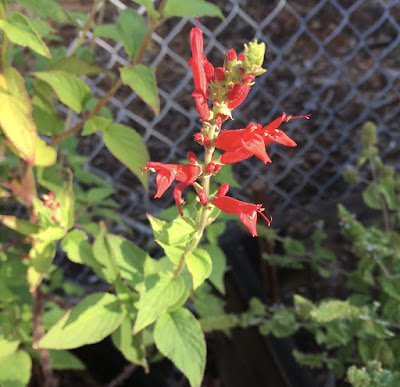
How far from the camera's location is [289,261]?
3.89 ft

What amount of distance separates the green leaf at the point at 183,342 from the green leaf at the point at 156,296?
8 centimetres

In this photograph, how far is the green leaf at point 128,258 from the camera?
0.73 metres

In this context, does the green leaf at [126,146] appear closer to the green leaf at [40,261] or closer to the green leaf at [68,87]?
the green leaf at [68,87]

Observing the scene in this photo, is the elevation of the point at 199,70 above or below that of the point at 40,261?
above

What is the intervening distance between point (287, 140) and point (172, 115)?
1341 mm

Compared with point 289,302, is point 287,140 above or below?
above

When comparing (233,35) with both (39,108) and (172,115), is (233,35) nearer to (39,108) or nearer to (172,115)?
(172,115)

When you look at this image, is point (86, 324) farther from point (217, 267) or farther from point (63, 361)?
point (63, 361)

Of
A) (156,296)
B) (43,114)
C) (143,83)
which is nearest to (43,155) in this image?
(43,114)

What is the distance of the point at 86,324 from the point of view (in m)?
0.72

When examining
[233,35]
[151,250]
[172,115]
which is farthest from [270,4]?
[151,250]

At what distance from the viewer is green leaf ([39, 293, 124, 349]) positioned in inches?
27.7

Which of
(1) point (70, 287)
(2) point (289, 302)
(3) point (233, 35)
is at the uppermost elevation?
(3) point (233, 35)

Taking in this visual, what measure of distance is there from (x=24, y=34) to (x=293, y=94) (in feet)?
4.57
